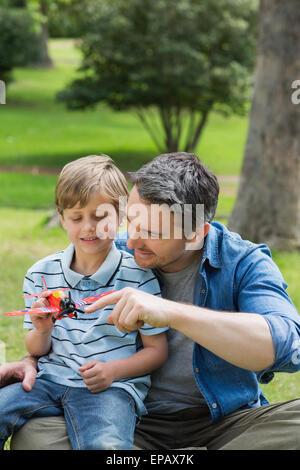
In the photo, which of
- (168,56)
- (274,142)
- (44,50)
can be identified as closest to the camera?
(274,142)

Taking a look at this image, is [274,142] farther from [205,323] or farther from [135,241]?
[205,323]

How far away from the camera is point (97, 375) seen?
7.57 feet

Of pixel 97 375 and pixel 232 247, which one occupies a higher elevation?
pixel 232 247

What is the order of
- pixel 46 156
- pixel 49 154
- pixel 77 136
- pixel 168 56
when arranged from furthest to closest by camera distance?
pixel 77 136, pixel 49 154, pixel 46 156, pixel 168 56

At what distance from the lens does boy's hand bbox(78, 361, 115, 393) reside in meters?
2.30

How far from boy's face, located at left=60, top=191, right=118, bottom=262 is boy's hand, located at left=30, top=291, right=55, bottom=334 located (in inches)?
12.8

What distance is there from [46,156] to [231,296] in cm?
1646

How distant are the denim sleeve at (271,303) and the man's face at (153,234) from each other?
26 cm

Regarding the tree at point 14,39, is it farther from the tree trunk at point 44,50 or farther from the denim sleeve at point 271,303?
the denim sleeve at point 271,303

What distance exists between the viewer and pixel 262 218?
784cm

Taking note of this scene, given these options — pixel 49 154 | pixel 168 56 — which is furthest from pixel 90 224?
pixel 49 154

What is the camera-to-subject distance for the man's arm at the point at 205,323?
204 centimetres
